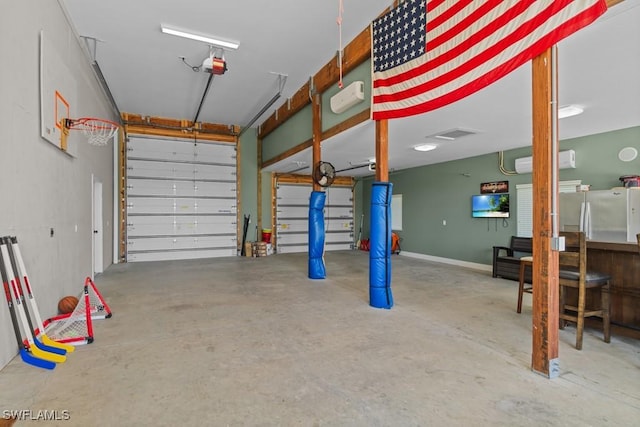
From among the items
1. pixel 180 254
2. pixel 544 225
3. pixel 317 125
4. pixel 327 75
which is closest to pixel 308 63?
pixel 327 75

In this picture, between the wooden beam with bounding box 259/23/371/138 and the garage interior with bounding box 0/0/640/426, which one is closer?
the garage interior with bounding box 0/0/640/426

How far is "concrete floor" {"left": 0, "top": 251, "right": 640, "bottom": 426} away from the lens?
2055 millimetres

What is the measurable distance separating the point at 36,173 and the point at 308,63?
14.3 feet

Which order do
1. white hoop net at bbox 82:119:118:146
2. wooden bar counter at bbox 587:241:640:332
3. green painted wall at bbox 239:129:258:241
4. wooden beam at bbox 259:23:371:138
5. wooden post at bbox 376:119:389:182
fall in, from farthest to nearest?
1. green painted wall at bbox 239:129:258:241
2. wooden beam at bbox 259:23:371:138
3. wooden post at bbox 376:119:389:182
4. white hoop net at bbox 82:119:118:146
5. wooden bar counter at bbox 587:241:640:332

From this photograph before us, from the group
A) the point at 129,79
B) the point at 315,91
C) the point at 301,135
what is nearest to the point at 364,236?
the point at 301,135

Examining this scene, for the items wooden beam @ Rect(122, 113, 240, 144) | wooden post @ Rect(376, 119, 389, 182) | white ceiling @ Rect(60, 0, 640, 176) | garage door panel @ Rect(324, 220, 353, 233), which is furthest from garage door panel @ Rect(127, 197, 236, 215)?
wooden post @ Rect(376, 119, 389, 182)

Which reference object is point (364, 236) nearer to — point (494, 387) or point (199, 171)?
point (199, 171)

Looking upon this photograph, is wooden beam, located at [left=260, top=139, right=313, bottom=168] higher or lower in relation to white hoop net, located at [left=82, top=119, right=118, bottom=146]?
higher

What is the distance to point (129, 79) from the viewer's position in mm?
6344

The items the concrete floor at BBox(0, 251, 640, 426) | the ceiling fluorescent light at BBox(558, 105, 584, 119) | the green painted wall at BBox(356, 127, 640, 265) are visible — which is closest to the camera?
the concrete floor at BBox(0, 251, 640, 426)

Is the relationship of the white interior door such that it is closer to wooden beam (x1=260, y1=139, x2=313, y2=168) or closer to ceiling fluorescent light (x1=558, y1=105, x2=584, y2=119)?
wooden beam (x1=260, y1=139, x2=313, y2=168)

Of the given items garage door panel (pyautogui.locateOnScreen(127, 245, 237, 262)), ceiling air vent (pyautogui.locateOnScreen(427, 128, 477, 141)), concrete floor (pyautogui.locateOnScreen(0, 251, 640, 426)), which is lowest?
concrete floor (pyautogui.locateOnScreen(0, 251, 640, 426))

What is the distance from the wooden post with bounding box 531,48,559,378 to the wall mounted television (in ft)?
17.7

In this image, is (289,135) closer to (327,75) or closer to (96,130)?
(327,75)
